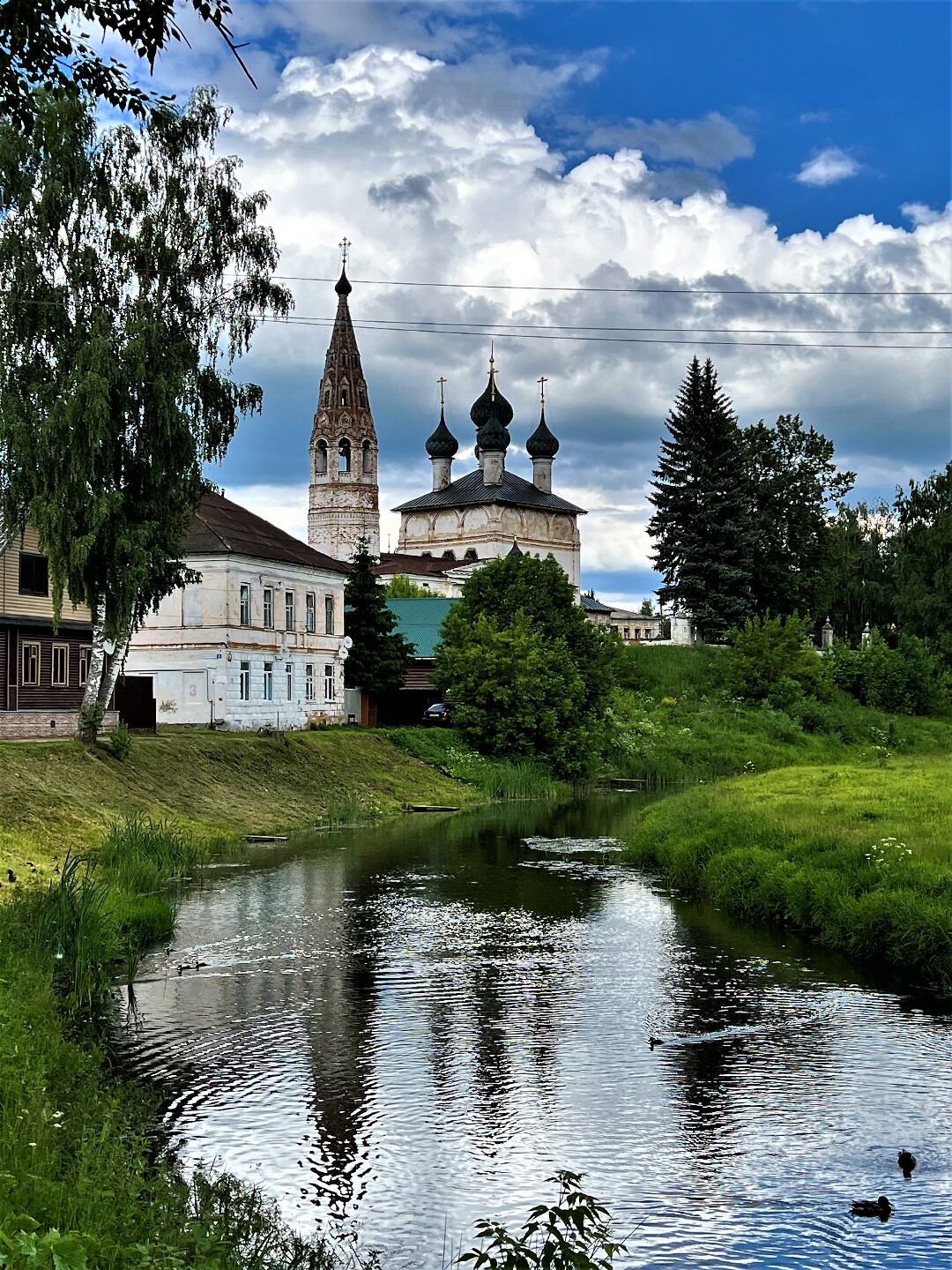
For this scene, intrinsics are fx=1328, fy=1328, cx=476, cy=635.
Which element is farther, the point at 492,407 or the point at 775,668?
the point at 492,407

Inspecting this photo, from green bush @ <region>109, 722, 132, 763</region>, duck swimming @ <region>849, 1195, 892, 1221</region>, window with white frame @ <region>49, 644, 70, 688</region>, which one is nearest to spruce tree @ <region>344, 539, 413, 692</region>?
window with white frame @ <region>49, 644, 70, 688</region>

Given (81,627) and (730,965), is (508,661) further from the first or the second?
(730,965)

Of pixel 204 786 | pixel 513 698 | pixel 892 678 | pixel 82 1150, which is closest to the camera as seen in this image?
pixel 82 1150

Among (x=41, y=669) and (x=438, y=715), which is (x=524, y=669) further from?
(x=41, y=669)

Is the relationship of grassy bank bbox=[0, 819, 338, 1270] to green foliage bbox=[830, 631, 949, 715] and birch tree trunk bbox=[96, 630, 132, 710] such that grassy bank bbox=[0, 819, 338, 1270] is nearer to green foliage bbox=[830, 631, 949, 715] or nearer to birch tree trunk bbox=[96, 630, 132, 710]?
birch tree trunk bbox=[96, 630, 132, 710]

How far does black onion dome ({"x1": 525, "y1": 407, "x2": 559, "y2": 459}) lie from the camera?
137m

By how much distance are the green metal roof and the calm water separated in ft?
140

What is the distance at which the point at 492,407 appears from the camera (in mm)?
132375

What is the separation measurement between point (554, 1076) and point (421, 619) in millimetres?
55582

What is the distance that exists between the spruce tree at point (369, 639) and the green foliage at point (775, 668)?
61.8ft

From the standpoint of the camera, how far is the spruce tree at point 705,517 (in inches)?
2950

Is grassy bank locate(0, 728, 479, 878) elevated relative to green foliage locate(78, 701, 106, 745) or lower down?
lower down

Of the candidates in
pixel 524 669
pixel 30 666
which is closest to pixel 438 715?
pixel 524 669

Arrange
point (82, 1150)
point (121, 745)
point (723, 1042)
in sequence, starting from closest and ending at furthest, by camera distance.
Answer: point (82, 1150), point (723, 1042), point (121, 745)
